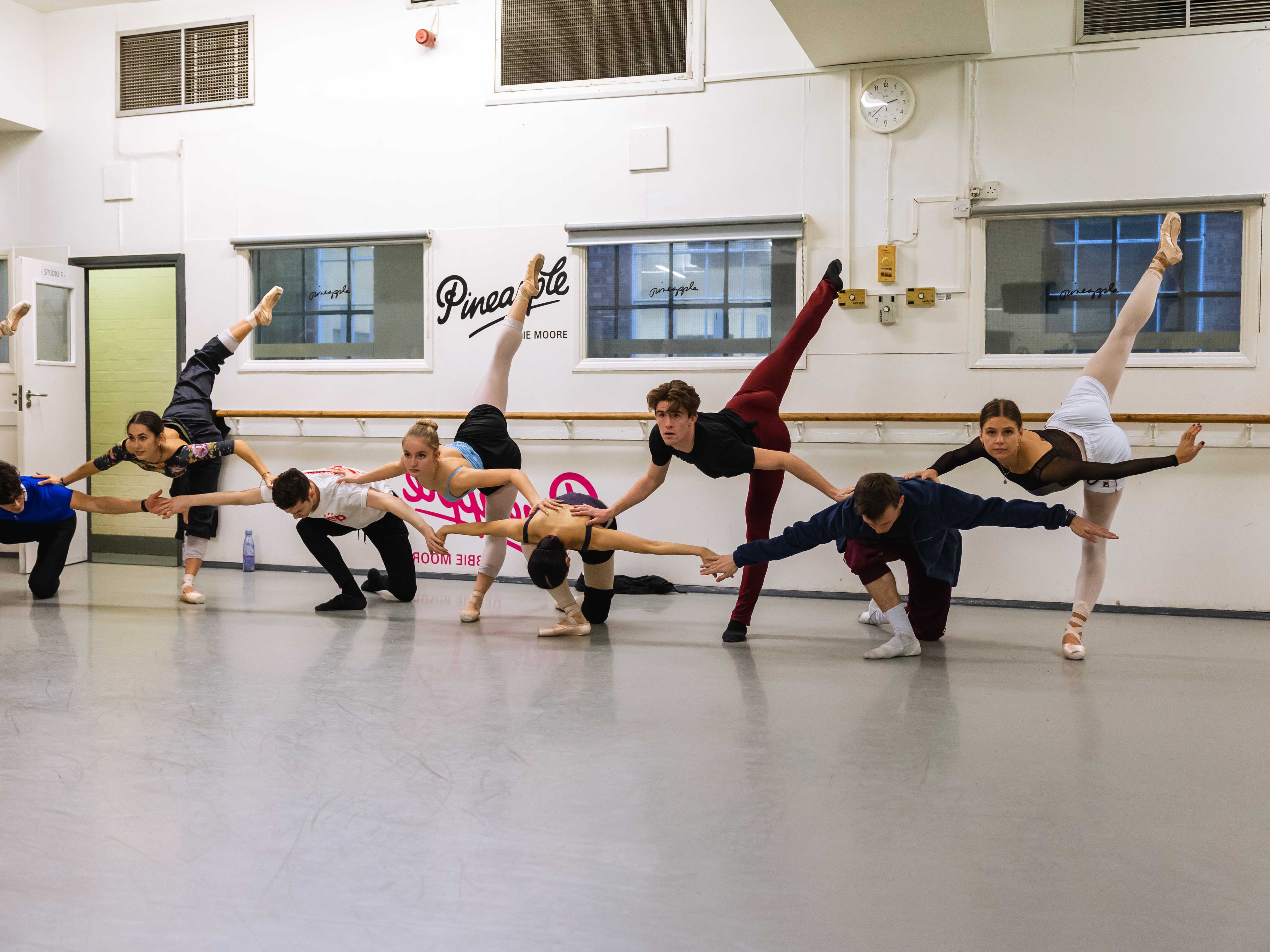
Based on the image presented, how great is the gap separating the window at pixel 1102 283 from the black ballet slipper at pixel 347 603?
11.7 feet

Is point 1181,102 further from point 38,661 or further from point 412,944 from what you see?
point 38,661

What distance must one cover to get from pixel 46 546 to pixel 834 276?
4.35 meters

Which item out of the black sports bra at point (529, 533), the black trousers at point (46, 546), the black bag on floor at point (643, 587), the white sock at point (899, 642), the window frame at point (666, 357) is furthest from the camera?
the black bag on floor at point (643, 587)

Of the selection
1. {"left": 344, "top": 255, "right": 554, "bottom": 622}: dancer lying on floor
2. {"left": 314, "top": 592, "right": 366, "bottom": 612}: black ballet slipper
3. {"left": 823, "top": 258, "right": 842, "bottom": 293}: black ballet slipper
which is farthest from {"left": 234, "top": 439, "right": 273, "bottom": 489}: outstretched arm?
{"left": 823, "top": 258, "right": 842, "bottom": 293}: black ballet slipper

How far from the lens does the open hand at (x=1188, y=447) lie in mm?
3594

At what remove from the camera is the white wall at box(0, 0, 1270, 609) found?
4941mm

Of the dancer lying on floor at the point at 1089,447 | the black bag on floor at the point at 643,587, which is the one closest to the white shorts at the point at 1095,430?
the dancer lying on floor at the point at 1089,447

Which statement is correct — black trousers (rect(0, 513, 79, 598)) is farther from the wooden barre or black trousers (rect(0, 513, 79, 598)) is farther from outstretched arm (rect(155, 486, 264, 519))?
the wooden barre

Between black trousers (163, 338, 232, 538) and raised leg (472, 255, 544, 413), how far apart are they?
5.01 feet

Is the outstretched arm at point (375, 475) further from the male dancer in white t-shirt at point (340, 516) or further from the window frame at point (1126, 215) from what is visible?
the window frame at point (1126, 215)

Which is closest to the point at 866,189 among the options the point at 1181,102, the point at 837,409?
the point at 837,409

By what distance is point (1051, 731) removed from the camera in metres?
2.97

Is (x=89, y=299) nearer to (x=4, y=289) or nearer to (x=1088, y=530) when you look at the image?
(x=4, y=289)

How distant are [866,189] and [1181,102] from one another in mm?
1578
